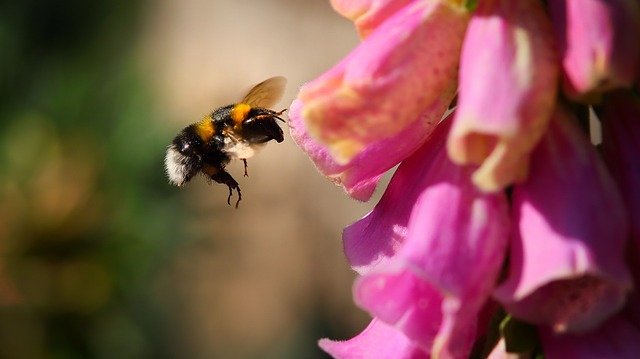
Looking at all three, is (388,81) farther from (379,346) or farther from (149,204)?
(149,204)

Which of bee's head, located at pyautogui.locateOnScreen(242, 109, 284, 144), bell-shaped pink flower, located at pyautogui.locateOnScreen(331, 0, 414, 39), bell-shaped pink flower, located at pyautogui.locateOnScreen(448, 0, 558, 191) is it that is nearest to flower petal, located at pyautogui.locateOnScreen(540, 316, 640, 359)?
bell-shaped pink flower, located at pyautogui.locateOnScreen(448, 0, 558, 191)

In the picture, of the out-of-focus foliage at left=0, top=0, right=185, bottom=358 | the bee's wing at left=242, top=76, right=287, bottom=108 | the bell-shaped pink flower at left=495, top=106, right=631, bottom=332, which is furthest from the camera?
the out-of-focus foliage at left=0, top=0, right=185, bottom=358

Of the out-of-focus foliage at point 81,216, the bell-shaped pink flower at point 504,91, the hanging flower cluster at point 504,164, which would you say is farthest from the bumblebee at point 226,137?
the out-of-focus foliage at point 81,216

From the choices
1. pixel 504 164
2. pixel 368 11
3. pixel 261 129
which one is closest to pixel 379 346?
pixel 504 164

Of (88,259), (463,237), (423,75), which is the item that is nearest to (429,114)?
(423,75)

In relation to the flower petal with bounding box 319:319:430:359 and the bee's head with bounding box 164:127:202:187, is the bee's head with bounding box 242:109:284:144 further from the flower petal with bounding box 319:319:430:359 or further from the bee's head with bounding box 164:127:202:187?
the flower petal with bounding box 319:319:430:359
